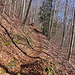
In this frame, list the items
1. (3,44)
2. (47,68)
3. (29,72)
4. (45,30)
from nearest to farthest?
(29,72) → (47,68) → (3,44) → (45,30)

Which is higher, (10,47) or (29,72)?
(10,47)

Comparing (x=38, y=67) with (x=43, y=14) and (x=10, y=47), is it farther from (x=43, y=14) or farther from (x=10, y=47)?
(x=43, y=14)

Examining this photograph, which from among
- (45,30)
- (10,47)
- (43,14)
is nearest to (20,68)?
(10,47)

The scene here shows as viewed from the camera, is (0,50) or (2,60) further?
(0,50)

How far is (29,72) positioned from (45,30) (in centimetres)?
1972

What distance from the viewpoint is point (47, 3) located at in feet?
87.6

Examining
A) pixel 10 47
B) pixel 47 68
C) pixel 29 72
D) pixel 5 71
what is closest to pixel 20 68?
pixel 29 72

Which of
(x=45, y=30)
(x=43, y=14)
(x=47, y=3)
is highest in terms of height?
(x=47, y=3)

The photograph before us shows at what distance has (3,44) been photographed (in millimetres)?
9242

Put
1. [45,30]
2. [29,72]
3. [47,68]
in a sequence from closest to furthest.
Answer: [29,72] < [47,68] < [45,30]

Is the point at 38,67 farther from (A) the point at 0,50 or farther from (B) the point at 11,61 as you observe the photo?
(A) the point at 0,50

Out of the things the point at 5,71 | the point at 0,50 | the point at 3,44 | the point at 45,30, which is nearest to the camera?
the point at 5,71

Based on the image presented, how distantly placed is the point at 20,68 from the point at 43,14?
2193 cm

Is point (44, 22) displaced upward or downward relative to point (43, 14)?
downward
